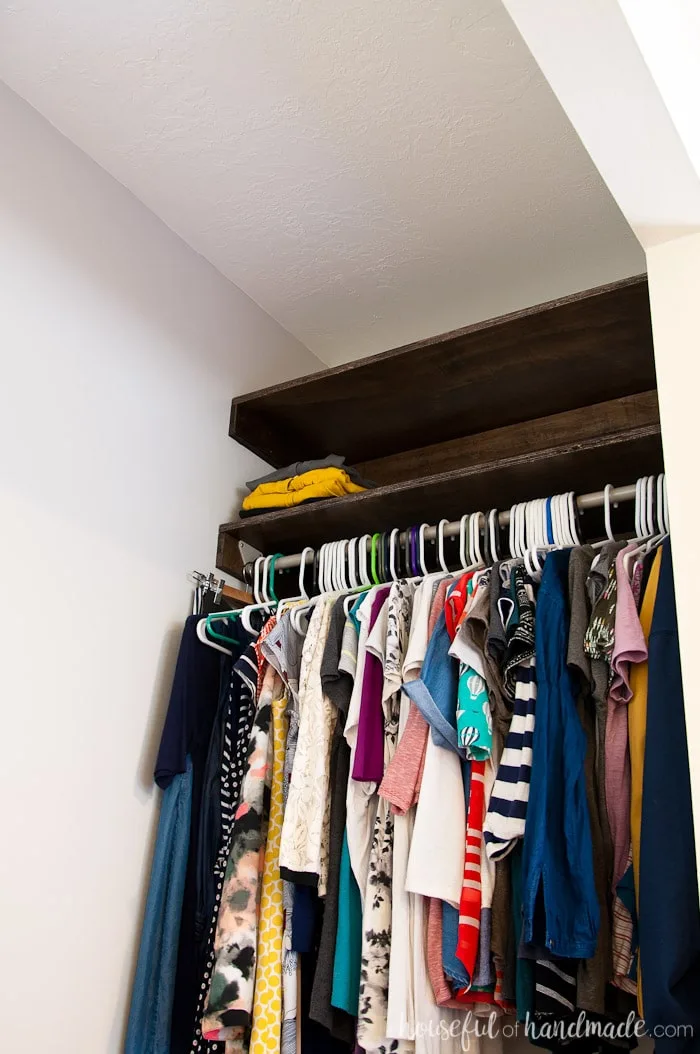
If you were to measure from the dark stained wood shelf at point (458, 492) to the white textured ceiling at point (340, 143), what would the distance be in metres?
0.53

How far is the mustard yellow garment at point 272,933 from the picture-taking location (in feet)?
5.43

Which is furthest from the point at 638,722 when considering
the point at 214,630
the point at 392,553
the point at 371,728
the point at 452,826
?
the point at 214,630

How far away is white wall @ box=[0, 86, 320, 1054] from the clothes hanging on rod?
12 cm

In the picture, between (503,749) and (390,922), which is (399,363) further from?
(390,922)

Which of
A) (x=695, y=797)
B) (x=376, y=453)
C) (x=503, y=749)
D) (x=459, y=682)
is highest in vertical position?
(x=376, y=453)

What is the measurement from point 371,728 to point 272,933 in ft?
1.45

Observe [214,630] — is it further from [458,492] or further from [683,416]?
[683,416]

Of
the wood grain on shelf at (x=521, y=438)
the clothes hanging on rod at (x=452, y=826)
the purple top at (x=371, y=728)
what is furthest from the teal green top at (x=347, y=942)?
the wood grain on shelf at (x=521, y=438)

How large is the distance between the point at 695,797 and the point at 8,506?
53.7 inches

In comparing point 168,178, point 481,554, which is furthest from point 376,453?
point 168,178

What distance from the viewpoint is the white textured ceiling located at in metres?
1.86

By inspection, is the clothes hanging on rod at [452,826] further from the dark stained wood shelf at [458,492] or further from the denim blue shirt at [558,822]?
the dark stained wood shelf at [458,492]

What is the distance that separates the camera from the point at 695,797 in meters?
1.19

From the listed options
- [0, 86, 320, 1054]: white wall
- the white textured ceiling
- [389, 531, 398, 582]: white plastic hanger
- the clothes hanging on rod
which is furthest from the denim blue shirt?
the white textured ceiling
